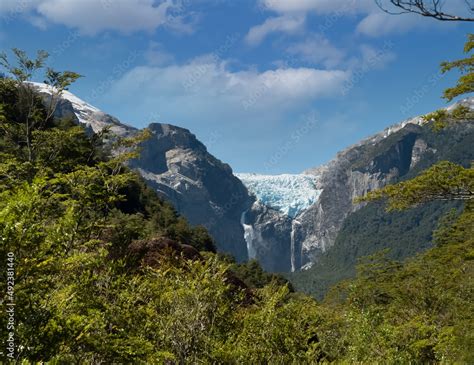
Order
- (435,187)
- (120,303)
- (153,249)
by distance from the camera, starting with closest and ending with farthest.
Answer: (120,303) < (435,187) < (153,249)

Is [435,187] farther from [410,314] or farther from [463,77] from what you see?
[410,314]

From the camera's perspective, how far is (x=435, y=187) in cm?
1468

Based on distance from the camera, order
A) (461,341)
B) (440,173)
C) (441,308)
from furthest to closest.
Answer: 1. (441,308)
2. (461,341)
3. (440,173)

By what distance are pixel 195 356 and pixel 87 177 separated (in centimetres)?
729

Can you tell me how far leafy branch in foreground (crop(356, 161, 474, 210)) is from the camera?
46.9 feet

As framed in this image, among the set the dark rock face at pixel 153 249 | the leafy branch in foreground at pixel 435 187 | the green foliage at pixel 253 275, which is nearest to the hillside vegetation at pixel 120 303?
the dark rock face at pixel 153 249

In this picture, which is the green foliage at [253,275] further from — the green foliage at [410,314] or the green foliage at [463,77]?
the green foliage at [463,77]

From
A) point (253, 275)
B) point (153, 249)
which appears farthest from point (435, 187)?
point (253, 275)

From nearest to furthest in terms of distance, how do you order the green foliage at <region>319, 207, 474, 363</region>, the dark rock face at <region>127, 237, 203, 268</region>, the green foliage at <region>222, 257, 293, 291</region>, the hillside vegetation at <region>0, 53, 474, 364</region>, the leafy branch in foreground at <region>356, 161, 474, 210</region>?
the hillside vegetation at <region>0, 53, 474, 364</region>
the leafy branch in foreground at <region>356, 161, 474, 210</region>
the green foliage at <region>319, 207, 474, 363</region>
the dark rock face at <region>127, 237, 203, 268</region>
the green foliage at <region>222, 257, 293, 291</region>

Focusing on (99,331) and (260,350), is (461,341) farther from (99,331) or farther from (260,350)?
(99,331)

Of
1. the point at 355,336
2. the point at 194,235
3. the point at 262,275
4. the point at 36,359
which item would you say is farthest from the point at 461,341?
the point at 262,275

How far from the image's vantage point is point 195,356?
12.8 m

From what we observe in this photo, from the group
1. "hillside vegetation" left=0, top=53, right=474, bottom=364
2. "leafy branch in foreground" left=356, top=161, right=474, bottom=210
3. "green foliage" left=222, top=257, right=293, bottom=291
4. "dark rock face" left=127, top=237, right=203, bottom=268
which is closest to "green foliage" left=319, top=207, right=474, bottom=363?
"hillside vegetation" left=0, top=53, right=474, bottom=364

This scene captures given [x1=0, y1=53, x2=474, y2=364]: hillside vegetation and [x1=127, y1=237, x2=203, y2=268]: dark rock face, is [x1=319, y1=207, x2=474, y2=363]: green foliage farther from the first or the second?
[x1=127, y1=237, x2=203, y2=268]: dark rock face
